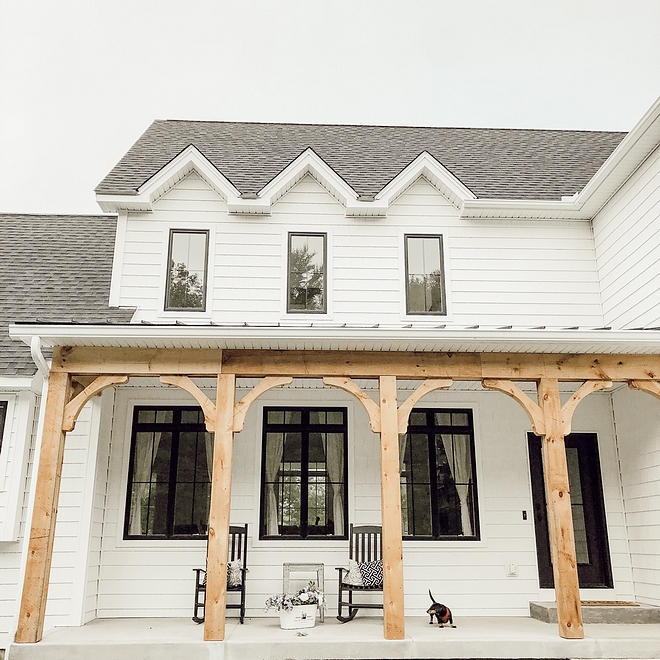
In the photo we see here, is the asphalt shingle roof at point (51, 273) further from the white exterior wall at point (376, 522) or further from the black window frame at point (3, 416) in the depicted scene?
the white exterior wall at point (376, 522)

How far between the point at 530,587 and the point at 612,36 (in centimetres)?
3155

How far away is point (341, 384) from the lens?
588cm

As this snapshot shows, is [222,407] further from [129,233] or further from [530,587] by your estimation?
[530,587]

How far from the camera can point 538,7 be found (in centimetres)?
2752

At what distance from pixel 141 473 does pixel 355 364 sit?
3.16 m

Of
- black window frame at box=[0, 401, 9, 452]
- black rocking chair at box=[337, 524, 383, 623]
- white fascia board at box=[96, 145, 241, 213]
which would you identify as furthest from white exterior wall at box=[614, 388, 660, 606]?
black window frame at box=[0, 401, 9, 452]

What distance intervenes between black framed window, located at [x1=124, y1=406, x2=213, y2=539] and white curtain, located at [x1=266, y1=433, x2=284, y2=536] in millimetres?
686

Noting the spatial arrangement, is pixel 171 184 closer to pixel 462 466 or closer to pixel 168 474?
pixel 168 474

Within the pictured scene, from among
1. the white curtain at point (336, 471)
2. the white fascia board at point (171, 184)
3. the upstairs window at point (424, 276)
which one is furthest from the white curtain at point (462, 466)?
the white fascia board at point (171, 184)

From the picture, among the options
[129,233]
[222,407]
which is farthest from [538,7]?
[222,407]

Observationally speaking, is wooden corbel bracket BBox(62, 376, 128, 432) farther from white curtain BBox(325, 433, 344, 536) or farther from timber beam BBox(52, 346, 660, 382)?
white curtain BBox(325, 433, 344, 536)

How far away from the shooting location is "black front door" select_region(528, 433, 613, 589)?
7355mm

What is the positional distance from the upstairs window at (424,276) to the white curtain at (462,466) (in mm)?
1609

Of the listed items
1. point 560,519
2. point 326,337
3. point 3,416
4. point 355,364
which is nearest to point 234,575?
point 355,364
